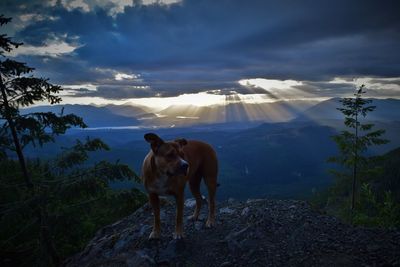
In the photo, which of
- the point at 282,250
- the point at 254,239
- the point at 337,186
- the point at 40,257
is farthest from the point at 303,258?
the point at 337,186

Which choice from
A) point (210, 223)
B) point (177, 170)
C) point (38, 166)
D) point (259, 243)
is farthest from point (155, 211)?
point (38, 166)

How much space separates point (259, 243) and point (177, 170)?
3.37 metres

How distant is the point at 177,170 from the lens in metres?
8.18

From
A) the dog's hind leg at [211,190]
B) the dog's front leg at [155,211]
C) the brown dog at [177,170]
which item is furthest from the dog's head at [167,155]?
the dog's hind leg at [211,190]

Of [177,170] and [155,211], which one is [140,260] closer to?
[155,211]

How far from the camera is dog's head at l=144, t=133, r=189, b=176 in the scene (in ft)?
27.0

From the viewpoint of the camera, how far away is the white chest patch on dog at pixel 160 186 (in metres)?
8.88

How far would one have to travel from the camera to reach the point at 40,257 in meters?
10.4

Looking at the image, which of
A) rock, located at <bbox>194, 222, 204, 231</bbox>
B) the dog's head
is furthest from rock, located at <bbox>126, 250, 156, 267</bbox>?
→ the dog's head

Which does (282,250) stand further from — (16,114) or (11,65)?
(11,65)

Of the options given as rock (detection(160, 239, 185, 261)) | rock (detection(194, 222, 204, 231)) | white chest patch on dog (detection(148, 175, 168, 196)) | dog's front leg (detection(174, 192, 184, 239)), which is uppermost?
white chest patch on dog (detection(148, 175, 168, 196))

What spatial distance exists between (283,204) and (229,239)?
3.30m

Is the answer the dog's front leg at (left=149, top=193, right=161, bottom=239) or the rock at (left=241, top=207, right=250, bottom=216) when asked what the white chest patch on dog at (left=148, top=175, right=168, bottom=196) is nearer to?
the dog's front leg at (left=149, top=193, right=161, bottom=239)

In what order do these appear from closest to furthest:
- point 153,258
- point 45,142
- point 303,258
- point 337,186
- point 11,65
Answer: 1. point 303,258
2. point 153,258
3. point 11,65
4. point 45,142
5. point 337,186
